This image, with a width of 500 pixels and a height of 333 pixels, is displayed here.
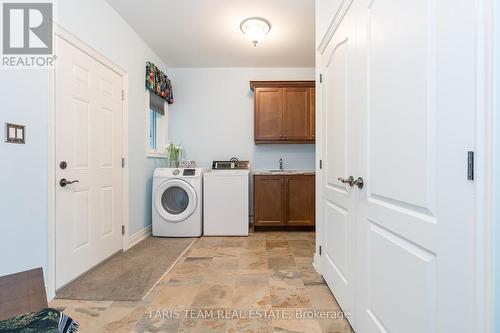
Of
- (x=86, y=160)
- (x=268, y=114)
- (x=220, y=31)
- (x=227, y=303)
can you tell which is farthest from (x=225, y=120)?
(x=227, y=303)

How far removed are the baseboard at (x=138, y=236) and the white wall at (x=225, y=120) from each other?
137 centimetres

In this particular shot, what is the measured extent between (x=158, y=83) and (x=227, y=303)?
3.08 meters

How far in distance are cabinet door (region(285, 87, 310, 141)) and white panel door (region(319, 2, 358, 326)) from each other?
5.31 feet

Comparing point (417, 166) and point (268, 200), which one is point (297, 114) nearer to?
point (268, 200)

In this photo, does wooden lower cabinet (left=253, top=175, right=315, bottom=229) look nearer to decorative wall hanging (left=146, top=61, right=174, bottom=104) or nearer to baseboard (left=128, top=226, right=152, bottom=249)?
baseboard (left=128, top=226, right=152, bottom=249)

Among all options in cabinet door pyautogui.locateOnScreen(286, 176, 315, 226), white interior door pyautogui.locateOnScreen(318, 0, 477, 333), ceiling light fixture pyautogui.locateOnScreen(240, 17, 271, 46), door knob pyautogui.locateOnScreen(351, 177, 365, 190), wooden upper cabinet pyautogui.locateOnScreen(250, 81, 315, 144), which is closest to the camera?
white interior door pyautogui.locateOnScreen(318, 0, 477, 333)

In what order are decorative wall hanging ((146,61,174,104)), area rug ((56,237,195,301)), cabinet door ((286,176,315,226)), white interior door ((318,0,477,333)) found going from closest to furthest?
white interior door ((318,0,477,333)) → area rug ((56,237,195,301)) → decorative wall hanging ((146,61,174,104)) → cabinet door ((286,176,315,226))

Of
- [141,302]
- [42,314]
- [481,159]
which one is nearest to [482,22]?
[481,159]

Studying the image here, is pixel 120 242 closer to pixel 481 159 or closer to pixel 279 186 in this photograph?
pixel 279 186

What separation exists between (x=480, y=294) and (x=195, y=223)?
123 inches

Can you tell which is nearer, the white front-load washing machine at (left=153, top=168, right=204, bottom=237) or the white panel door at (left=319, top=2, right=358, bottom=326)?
the white panel door at (left=319, top=2, right=358, bottom=326)

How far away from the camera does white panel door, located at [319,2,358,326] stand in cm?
151

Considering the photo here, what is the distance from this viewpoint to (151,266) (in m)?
2.43

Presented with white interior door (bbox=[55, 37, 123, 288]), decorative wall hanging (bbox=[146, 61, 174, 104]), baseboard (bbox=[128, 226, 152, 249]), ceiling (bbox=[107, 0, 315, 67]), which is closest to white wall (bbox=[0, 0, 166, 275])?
white interior door (bbox=[55, 37, 123, 288])
